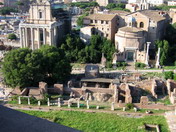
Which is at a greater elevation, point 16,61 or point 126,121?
point 16,61

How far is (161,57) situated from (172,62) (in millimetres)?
→ 3544

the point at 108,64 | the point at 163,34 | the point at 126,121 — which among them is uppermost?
the point at 163,34

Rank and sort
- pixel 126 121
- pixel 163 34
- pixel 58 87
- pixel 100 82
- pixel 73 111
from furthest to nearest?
pixel 163 34, pixel 100 82, pixel 58 87, pixel 73 111, pixel 126 121

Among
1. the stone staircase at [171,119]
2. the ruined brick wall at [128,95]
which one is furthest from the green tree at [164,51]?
the stone staircase at [171,119]

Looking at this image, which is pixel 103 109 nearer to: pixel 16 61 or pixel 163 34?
pixel 16 61

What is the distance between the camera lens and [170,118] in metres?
24.1

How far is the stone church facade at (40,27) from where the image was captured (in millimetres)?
46250

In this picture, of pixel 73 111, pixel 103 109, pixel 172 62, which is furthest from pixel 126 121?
pixel 172 62

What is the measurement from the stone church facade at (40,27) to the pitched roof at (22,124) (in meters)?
41.7

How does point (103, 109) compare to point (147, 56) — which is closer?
point (103, 109)

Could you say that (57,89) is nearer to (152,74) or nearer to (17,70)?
(17,70)

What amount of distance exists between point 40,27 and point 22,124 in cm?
4378

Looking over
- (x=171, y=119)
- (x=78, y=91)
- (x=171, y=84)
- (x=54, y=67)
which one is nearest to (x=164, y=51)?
(x=171, y=84)

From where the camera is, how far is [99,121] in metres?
23.4
